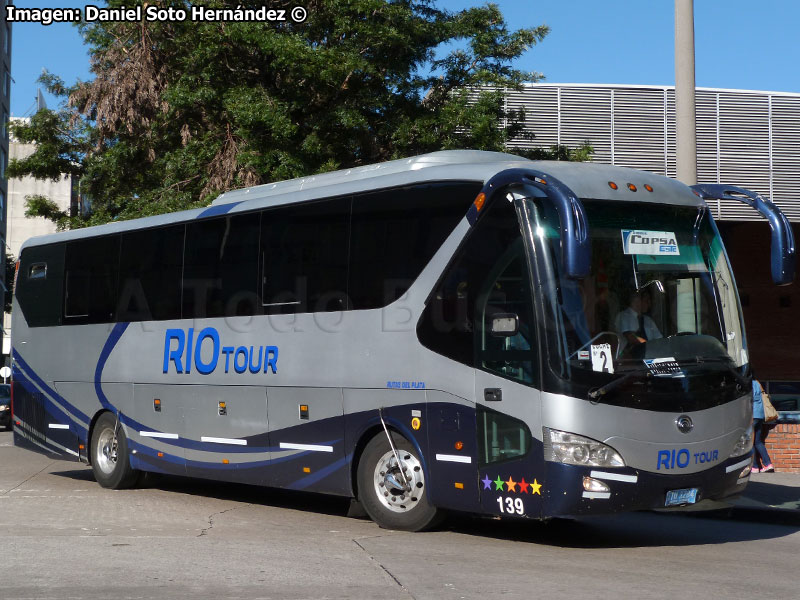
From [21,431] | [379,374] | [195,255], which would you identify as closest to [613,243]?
[379,374]

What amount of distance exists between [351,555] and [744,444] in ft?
12.2

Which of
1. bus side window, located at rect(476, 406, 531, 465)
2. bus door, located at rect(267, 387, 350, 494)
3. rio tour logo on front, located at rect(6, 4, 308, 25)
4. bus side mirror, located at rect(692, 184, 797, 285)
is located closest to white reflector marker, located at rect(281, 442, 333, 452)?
bus door, located at rect(267, 387, 350, 494)

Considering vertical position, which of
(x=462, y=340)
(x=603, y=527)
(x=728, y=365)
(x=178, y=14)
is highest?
(x=178, y=14)

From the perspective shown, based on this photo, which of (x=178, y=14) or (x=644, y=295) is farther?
(x=178, y=14)

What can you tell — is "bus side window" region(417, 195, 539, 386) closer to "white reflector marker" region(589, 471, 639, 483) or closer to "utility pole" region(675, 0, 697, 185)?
"white reflector marker" region(589, 471, 639, 483)

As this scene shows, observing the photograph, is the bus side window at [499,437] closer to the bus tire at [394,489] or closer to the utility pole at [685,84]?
the bus tire at [394,489]

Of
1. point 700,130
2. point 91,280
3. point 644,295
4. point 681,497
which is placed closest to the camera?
point 681,497

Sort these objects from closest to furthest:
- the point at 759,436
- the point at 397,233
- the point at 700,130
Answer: the point at 397,233
the point at 759,436
the point at 700,130

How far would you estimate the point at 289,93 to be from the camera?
67.8ft

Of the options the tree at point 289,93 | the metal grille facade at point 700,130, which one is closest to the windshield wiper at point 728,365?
the tree at point 289,93

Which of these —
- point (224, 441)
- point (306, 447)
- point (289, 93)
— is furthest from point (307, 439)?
point (289, 93)

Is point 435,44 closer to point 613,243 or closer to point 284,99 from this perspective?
point 284,99

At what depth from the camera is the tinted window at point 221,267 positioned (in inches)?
488

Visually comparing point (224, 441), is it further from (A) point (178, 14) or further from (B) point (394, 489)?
(A) point (178, 14)
